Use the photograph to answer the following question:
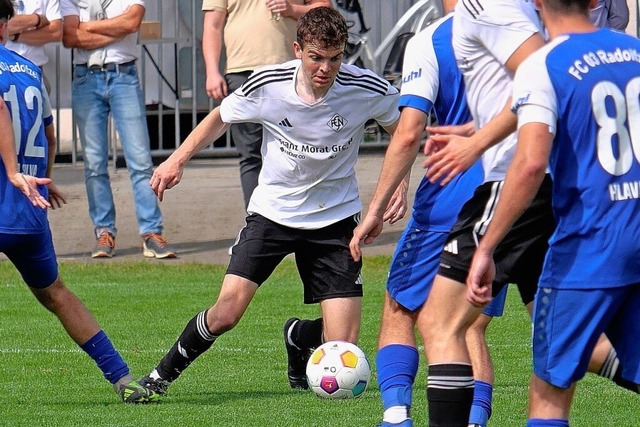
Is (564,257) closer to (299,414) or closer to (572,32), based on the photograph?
(572,32)

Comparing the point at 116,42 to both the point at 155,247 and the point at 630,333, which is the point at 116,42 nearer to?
the point at 155,247

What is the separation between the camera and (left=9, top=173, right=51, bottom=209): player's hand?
22.1ft

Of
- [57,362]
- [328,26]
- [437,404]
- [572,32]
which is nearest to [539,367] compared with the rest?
[437,404]

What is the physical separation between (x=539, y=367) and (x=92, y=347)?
306cm

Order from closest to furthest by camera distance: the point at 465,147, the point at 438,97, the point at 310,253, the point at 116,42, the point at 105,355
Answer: the point at 465,147
the point at 438,97
the point at 105,355
the point at 310,253
the point at 116,42

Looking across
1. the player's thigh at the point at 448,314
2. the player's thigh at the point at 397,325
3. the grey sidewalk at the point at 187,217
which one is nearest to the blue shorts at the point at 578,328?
the player's thigh at the point at 448,314

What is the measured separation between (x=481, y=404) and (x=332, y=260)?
140 cm

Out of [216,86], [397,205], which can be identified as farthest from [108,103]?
[397,205]

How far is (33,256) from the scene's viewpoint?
7.11m

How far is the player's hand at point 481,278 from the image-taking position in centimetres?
484

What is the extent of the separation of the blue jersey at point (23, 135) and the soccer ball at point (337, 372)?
1.49m

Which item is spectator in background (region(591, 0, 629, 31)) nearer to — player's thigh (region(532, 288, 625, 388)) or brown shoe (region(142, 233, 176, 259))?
brown shoe (region(142, 233, 176, 259))

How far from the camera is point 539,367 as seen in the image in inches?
190

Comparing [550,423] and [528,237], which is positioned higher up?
[528,237]
